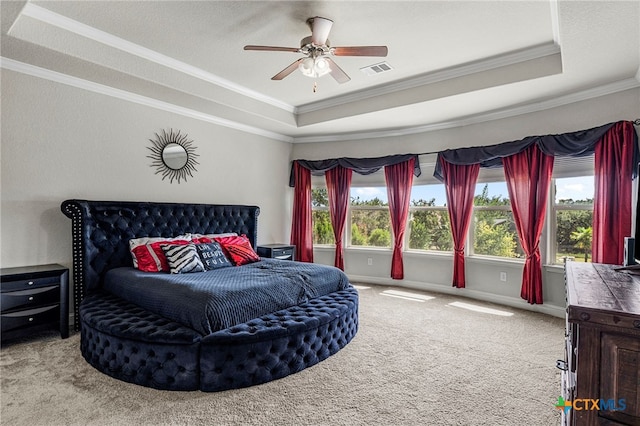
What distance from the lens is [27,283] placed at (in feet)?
10.0

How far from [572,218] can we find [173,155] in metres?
5.34

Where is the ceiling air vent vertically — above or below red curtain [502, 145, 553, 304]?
above

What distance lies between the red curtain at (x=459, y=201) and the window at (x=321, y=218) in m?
2.25

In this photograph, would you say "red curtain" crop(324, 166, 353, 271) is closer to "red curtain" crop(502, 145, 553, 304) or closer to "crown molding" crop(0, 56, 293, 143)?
"crown molding" crop(0, 56, 293, 143)

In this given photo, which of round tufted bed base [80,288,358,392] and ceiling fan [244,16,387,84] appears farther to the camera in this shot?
ceiling fan [244,16,387,84]

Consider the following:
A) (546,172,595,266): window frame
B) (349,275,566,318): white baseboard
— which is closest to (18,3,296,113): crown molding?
(349,275,566,318): white baseboard

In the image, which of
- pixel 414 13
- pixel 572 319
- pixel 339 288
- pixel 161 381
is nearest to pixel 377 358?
pixel 339 288

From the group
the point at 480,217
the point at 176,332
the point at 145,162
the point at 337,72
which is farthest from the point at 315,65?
the point at 480,217

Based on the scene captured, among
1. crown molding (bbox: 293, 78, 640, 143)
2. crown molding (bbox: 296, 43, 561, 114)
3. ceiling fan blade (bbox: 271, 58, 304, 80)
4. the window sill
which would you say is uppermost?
crown molding (bbox: 296, 43, 561, 114)

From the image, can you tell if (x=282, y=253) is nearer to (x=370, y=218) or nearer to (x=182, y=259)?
(x=370, y=218)

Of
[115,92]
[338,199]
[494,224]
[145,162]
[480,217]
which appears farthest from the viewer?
[338,199]

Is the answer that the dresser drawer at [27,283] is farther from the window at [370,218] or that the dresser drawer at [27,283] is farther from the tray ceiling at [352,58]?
the window at [370,218]

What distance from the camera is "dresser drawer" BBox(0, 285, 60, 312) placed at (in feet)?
9.66

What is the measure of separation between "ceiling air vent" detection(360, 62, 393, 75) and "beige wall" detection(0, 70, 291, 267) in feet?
8.25
